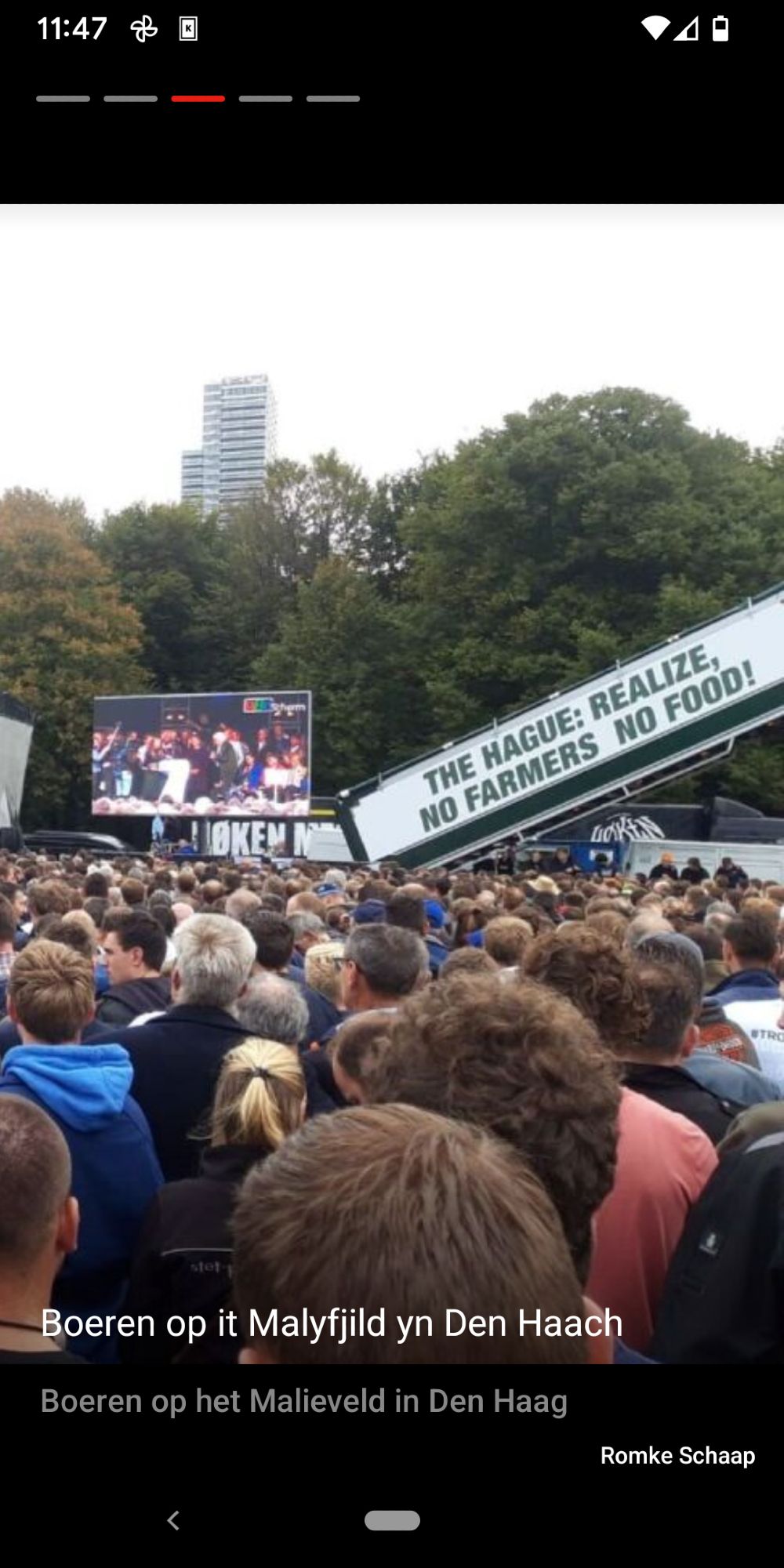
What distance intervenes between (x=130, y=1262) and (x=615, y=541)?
33.7 meters

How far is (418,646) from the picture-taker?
128ft

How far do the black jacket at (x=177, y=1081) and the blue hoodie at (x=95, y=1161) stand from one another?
23.4 inches

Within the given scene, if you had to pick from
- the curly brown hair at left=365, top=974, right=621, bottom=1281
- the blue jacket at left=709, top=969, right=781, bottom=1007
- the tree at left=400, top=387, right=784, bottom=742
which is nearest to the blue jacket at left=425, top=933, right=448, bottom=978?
the blue jacket at left=709, top=969, right=781, bottom=1007

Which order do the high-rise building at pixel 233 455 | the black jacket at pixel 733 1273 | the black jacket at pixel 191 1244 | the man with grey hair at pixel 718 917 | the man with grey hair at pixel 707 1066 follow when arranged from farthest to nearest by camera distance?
1. the high-rise building at pixel 233 455
2. the man with grey hair at pixel 718 917
3. the man with grey hair at pixel 707 1066
4. the black jacket at pixel 191 1244
5. the black jacket at pixel 733 1273

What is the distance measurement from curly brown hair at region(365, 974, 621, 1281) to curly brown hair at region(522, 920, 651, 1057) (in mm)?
870

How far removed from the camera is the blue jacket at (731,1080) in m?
3.85

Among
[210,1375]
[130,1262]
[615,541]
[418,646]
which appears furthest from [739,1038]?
[418,646]

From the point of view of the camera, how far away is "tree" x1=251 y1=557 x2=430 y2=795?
39094 mm

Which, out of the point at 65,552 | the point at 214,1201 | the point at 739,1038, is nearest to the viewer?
the point at 214,1201

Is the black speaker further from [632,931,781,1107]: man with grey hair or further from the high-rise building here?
[632,931,781,1107]: man with grey hair

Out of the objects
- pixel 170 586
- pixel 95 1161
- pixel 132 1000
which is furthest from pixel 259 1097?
pixel 170 586

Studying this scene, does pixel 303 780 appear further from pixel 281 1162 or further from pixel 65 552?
pixel 281 1162

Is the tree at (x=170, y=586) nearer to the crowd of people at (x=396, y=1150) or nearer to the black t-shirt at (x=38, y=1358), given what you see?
the crowd of people at (x=396, y=1150)
